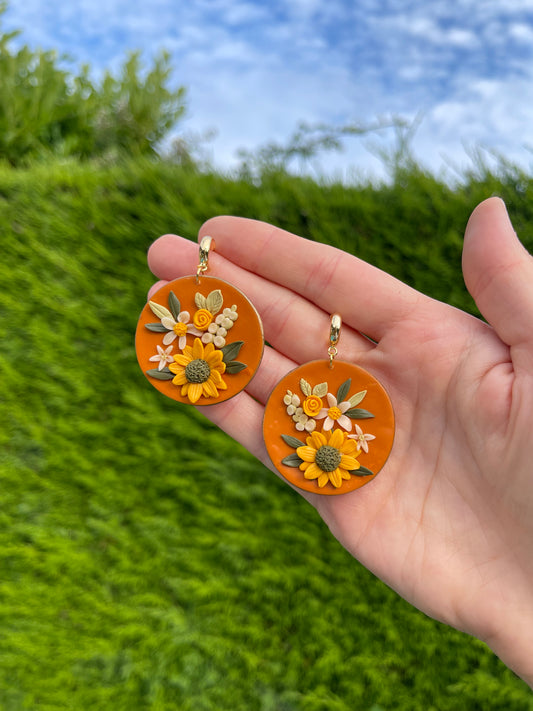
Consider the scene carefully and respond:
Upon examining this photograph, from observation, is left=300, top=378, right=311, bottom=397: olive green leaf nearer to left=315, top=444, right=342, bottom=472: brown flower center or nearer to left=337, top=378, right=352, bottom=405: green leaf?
left=337, top=378, right=352, bottom=405: green leaf

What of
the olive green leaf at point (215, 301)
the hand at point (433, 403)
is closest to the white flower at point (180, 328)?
the olive green leaf at point (215, 301)

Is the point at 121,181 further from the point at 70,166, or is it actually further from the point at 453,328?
the point at 453,328

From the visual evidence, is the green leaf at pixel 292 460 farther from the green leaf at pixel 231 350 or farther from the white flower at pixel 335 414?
the green leaf at pixel 231 350

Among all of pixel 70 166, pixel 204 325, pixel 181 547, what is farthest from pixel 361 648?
pixel 70 166

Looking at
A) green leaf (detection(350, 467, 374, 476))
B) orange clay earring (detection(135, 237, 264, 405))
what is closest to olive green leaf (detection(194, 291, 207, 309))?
orange clay earring (detection(135, 237, 264, 405))

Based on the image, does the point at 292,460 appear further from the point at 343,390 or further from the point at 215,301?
the point at 215,301

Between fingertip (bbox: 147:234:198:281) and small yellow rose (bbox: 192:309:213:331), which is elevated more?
fingertip (bbox: 147:234:198:281)
